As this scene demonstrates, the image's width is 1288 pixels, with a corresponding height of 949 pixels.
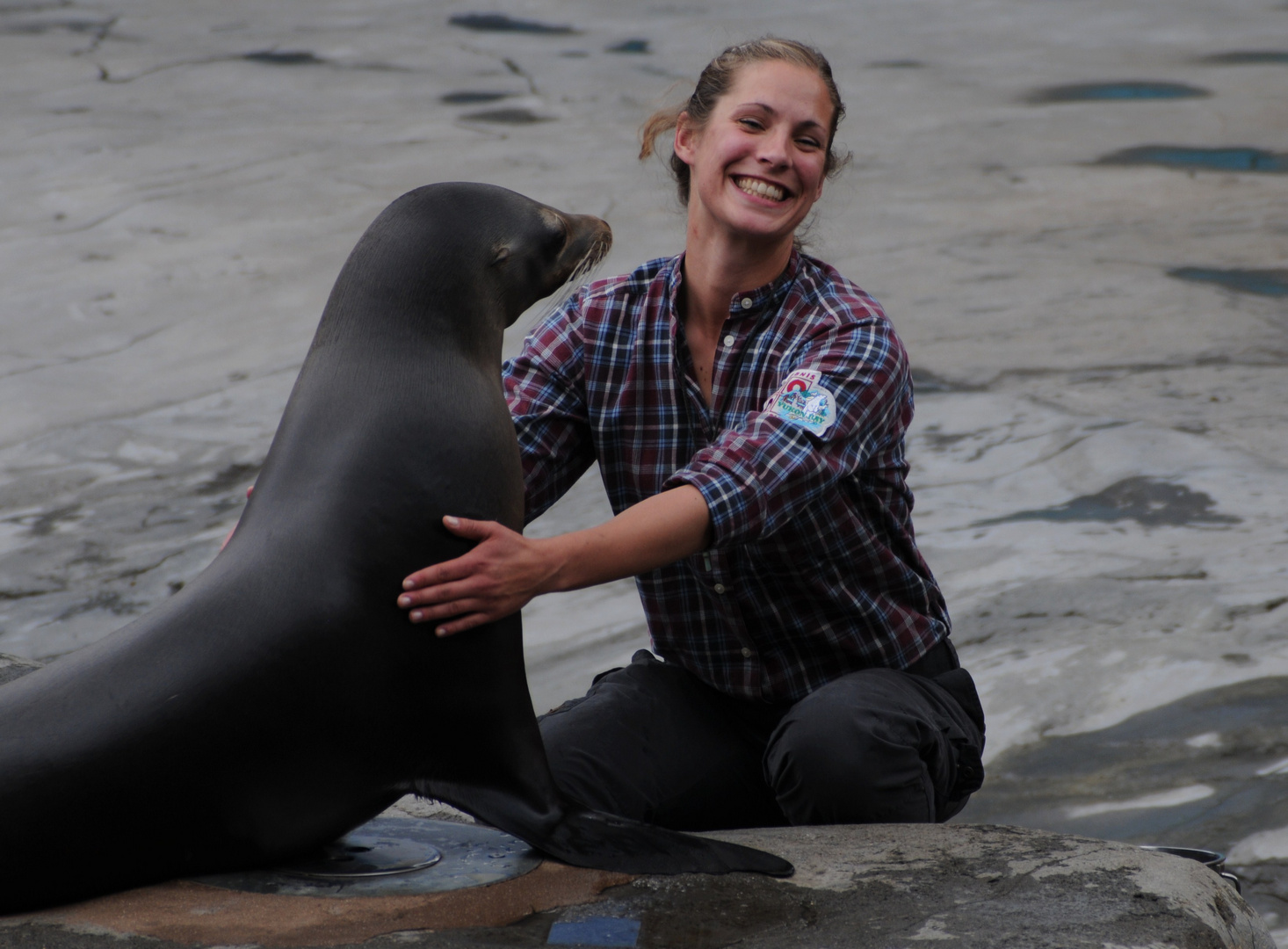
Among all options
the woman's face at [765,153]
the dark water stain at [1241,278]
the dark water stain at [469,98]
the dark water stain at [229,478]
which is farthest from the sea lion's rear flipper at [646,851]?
the dark water stain at [469,98]

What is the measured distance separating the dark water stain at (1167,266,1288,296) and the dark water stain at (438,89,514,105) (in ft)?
17.4

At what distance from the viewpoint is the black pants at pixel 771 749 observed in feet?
7.67

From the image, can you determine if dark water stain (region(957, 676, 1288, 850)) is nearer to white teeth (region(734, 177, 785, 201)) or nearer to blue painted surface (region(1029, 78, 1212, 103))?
white teeth (region(734, 177, 785, 201))

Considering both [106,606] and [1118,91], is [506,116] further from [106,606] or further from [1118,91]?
[106,606]

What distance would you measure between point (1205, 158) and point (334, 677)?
25.8 ft

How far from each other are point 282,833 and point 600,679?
2.90ft

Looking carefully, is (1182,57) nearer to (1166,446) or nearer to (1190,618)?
(1166,446)

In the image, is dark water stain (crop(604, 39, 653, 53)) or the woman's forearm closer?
the woman's forearm

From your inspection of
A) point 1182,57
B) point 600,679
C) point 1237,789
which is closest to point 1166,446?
point 1237,789

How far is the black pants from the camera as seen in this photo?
92.0 inches

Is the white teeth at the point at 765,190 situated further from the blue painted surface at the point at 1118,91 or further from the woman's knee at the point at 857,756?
the blue painted surface at the point at 1118,91

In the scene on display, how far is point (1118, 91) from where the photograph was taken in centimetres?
999

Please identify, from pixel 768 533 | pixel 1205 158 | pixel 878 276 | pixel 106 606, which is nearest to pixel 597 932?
pixel 768 533

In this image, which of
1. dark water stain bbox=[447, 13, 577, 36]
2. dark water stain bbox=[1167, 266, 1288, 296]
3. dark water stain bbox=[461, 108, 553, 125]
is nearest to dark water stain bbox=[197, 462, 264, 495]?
dark water stain bbox=[1167, 266, 1288, 296]
